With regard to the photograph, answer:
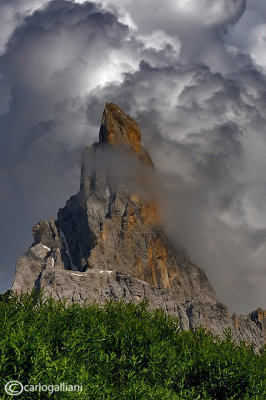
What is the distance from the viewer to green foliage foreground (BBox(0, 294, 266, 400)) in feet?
131

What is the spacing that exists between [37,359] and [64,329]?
784 inches

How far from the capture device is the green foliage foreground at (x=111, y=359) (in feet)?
131

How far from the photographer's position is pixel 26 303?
6656 cm

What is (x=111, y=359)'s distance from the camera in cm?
5338

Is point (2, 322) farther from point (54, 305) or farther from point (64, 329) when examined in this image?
point (54, 305)

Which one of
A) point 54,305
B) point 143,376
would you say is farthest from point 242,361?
point 54,305

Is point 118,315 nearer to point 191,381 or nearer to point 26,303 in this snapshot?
point 26,303

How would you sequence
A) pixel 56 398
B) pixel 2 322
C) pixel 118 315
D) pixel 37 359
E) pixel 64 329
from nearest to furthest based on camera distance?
1. pixel 56 398
2. pixel 37 359
3. pixel 2 322
4. pixel 64 329
5. pixel 118 315

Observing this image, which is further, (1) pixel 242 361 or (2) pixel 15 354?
(1) pixel 242 361

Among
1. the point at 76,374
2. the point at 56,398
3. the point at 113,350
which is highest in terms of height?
the point at 113,350

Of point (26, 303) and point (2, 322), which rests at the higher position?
point (26, 303)

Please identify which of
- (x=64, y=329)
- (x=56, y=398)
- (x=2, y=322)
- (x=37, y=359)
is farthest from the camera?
(x=64, y=329)

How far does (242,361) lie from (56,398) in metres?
29.4

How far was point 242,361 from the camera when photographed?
60.2 metres
